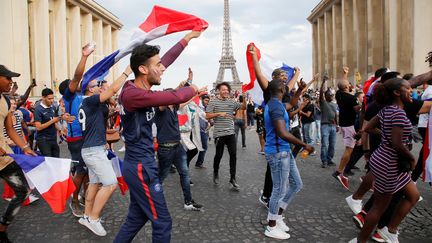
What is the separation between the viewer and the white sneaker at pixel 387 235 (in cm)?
395

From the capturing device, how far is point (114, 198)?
6273mm

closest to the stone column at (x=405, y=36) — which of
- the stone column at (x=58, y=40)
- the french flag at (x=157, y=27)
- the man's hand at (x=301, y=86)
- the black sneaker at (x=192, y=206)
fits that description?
the man's hand at (x=301, y=86)

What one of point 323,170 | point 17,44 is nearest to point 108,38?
point 17,44

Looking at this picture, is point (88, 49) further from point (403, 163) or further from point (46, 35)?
point (46, 35)

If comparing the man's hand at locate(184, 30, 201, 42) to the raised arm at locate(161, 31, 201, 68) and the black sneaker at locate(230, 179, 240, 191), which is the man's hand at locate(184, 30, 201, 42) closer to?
the raised arm at locate(161, 31, 201, 68)

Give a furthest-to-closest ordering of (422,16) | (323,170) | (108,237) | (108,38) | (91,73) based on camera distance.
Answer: (108,38), (422,16), (323,170), (108,237), (91,73)

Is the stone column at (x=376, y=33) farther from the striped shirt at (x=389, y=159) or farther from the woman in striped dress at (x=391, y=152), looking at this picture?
the striped shirt at (x=389, y=159)

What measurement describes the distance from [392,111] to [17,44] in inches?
1253

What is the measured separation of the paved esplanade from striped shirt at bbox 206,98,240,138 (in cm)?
99

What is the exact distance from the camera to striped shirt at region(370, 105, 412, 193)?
3.52 m

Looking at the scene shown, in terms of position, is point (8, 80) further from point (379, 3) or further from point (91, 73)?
point (379, 3)

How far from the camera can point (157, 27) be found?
4.02 m

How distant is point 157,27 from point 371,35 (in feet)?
118

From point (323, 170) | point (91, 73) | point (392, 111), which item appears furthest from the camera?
point (323, 170)
